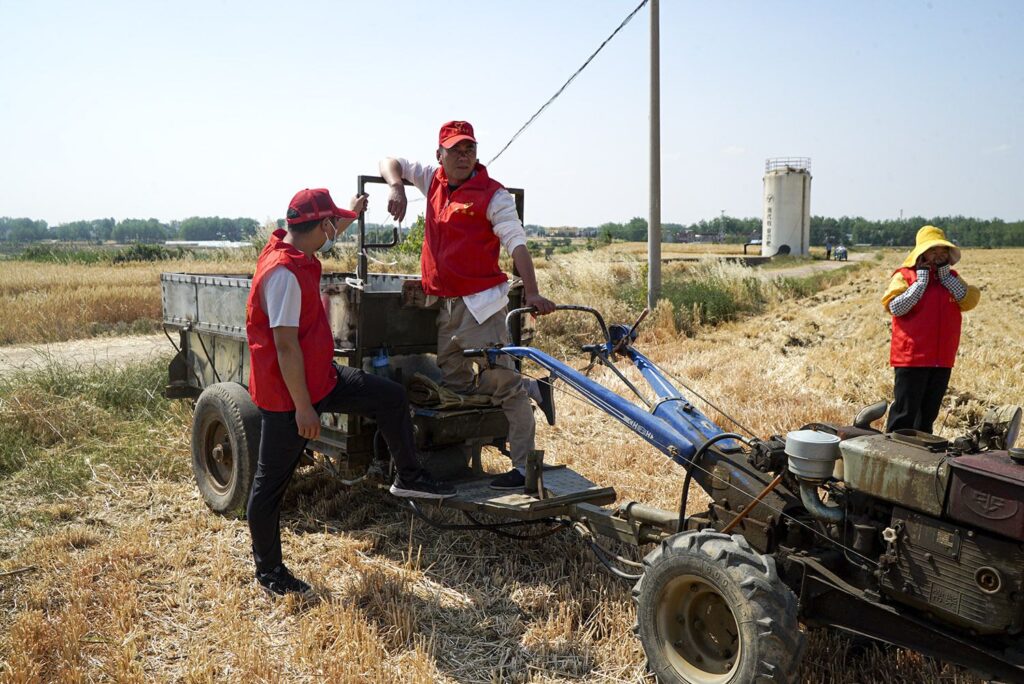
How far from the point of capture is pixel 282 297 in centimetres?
416

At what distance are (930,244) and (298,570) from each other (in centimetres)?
460

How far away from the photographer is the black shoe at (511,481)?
4875 mm

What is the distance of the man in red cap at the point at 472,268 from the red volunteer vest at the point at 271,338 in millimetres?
876

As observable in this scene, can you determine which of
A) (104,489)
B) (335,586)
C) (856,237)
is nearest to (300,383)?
(335,586)

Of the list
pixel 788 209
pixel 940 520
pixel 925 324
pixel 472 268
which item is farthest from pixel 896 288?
pixel 788 209

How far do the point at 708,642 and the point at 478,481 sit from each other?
2.05m

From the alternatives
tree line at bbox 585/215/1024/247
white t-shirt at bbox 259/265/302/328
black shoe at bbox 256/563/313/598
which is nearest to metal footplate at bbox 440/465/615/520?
black shoe at bbox 256/563/313/598

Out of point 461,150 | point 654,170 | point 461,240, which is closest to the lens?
point 461,150

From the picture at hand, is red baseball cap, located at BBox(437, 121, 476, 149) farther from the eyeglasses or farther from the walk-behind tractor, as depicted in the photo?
the walk-behind tractor

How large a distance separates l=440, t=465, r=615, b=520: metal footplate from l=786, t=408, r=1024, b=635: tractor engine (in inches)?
57.0

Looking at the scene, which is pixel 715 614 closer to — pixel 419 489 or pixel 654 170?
pixel 419 489

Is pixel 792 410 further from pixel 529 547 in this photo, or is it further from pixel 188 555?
pixel 188 555

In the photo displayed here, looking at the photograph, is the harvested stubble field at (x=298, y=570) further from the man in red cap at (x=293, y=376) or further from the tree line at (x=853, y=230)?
the tree line at (x=853, y=230)

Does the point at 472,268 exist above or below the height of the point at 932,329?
above
